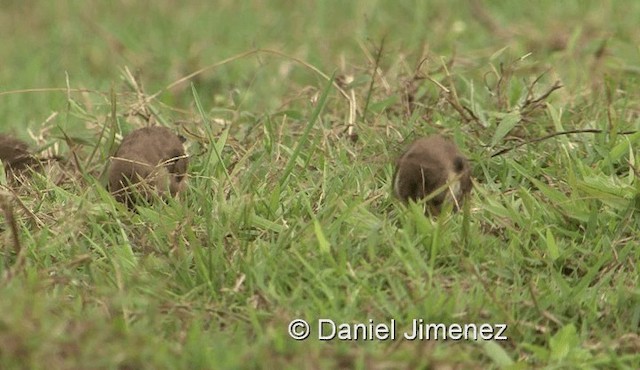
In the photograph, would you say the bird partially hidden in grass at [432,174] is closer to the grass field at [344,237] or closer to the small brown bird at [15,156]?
the grass field at [344,237]

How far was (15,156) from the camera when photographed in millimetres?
5469

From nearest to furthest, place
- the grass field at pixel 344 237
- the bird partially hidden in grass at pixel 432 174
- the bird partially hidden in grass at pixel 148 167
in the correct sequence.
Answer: the grass field at pixel 344 237, the bird partially hidden in grass at pixel 432 174, the bird partially hidden in grass at pixel 148 167

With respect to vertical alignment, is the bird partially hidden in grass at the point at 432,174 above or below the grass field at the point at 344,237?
above

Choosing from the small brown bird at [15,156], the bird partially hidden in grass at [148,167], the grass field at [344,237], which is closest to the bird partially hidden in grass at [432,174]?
the grass field at [344,237]

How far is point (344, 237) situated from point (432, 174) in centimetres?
43

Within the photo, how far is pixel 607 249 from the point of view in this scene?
14.4 feet

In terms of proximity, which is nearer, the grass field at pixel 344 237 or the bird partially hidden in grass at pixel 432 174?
the grass field at pixel 344 237

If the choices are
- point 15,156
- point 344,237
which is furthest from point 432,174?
point 15,156

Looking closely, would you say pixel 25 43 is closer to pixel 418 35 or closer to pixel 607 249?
pixel 418 35

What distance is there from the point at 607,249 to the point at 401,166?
80 cm

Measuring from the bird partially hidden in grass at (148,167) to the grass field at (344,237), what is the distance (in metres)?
0.11

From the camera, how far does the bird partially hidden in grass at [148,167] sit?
4.88 meters

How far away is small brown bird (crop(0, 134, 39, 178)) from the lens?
17.7ft

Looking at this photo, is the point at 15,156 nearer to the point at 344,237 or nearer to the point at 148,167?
the point at 148,167
